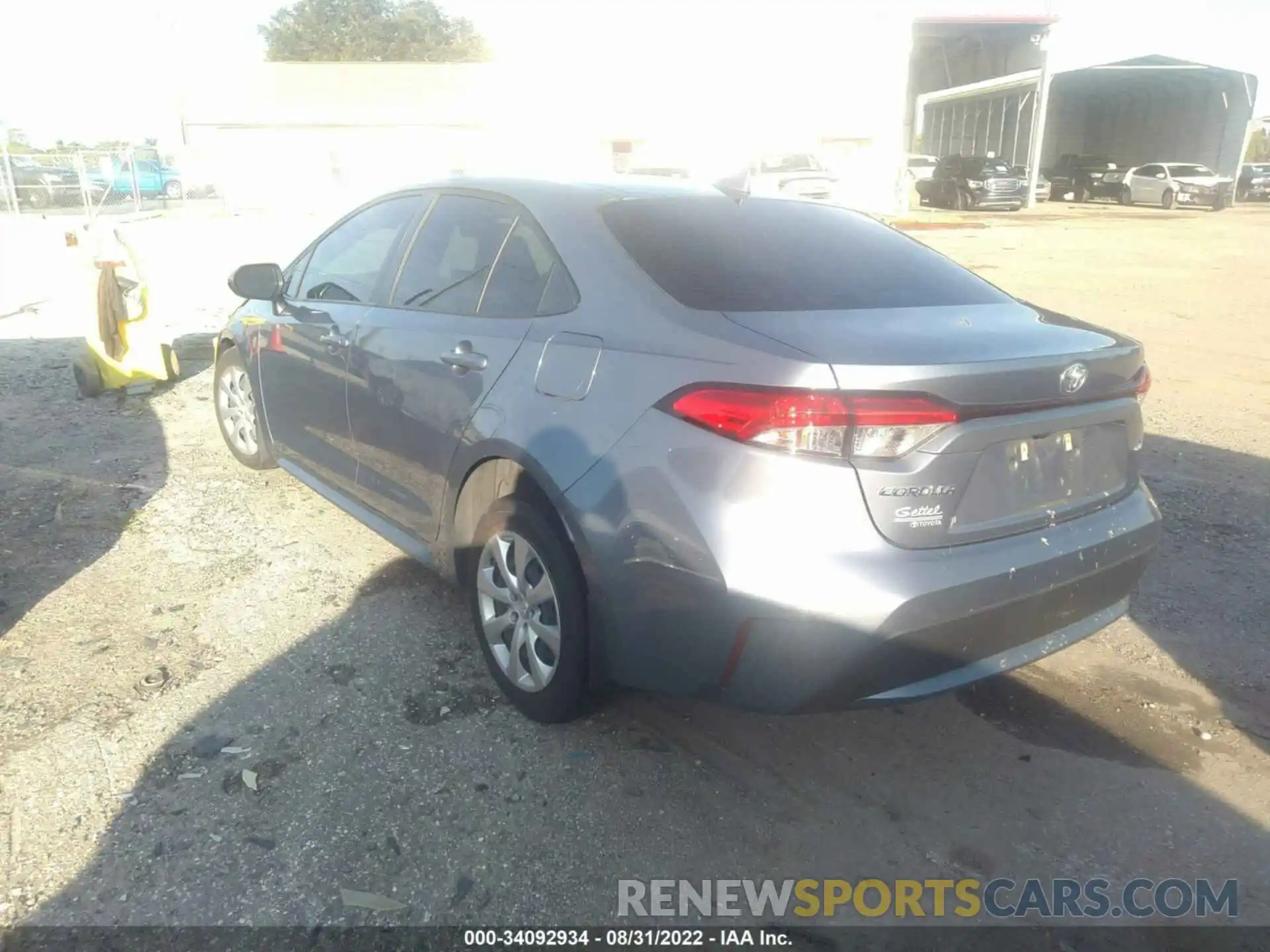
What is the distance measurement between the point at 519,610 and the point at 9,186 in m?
29.3

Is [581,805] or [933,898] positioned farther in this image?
[581,805]

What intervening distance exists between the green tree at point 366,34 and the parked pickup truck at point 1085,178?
4862 centimetres

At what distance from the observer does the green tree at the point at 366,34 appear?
70.1 metres

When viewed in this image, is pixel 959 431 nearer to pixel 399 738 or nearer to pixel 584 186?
pixel 584 186

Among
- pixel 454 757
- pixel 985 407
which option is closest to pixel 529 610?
pixel 454 757

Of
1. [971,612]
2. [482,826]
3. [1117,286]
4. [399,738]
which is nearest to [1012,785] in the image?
[971,612]

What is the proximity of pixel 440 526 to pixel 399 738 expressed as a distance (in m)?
0.74

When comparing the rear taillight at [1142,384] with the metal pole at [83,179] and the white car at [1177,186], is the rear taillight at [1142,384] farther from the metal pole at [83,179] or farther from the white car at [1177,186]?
the white car at [1177,186]

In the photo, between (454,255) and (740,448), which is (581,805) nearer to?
(740,448)

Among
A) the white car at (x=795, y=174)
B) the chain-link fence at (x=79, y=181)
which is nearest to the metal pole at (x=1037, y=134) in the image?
the white car at (x=795, y=174)

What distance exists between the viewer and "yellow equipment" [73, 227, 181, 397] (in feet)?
22.6

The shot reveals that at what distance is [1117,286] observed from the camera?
13086 millimetres

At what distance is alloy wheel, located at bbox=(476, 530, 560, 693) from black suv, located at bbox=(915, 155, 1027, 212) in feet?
101

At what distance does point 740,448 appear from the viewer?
2.26 metres
